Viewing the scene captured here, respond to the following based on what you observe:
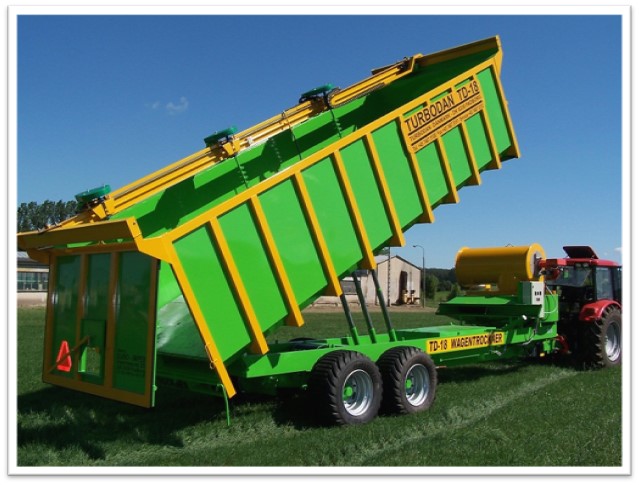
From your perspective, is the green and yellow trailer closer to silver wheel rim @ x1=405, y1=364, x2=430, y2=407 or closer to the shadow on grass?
silver wheel rim @ x1=405, y1=364, x2=430, y2=407

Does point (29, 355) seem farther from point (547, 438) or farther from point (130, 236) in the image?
point (547, 438)

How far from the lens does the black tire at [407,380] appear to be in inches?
272

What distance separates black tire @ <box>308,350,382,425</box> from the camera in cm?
633

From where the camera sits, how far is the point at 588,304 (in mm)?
10727

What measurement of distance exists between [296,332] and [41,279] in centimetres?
2204

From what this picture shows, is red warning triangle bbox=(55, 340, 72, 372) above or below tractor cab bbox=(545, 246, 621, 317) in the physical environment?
below

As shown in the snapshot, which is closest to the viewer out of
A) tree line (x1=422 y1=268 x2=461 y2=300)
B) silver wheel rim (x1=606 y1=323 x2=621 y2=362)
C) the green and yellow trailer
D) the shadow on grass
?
the green and yellow trailer

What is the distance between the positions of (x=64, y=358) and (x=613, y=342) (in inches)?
364

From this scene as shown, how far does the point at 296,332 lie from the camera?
17359 mm

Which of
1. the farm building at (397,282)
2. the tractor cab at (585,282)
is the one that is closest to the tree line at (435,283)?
the farm building at (397,282)

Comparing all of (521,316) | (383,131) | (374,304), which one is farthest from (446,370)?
(374,304)

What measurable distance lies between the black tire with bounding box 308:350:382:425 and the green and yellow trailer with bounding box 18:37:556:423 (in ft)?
0.05

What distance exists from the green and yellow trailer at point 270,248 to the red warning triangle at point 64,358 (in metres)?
0.01

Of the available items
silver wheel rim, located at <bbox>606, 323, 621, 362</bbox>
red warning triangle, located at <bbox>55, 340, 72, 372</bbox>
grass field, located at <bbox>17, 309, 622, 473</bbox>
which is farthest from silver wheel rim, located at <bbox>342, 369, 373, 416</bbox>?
silver wheel rim, located at <bbox>606, 323, 621, 362</bbox>
